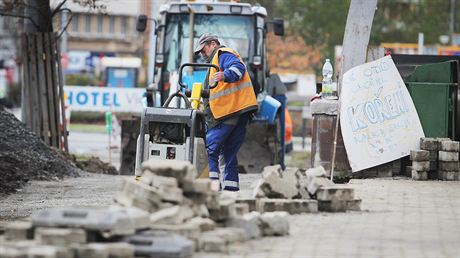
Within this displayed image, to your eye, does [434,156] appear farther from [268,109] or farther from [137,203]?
[268,109]

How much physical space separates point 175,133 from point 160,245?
6.63 meters

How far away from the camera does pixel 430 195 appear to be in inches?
534

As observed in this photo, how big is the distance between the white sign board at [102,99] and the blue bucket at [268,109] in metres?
12.4

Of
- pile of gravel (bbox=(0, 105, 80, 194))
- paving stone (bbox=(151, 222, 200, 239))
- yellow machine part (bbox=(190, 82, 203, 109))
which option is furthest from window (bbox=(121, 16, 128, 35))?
paving stone (bbox=(151, 222, 200, 239))

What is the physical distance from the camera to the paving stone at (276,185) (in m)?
10.8

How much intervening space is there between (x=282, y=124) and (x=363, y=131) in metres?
8.50

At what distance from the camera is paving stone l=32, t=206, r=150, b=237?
8062mm

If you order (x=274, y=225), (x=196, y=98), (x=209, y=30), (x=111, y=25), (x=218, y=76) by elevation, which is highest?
(x=111, y=25)

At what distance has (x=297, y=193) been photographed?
1105 cm

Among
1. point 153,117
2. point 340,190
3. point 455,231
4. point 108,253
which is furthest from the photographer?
point 153,117

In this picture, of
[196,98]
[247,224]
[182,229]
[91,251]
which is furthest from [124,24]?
[91,251]

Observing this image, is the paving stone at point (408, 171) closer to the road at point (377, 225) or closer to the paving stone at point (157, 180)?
the road at point (377, 225)

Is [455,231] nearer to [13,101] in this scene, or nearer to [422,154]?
Result: [422,154]

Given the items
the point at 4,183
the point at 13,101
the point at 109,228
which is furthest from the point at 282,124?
the point at 13,101
